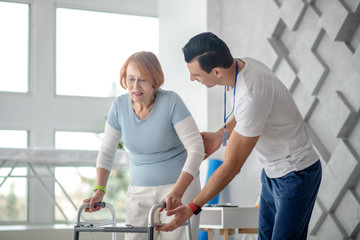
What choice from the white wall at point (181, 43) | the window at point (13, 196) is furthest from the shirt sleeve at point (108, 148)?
the window at point (13, 196)

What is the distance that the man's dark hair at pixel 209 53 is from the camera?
1739mm

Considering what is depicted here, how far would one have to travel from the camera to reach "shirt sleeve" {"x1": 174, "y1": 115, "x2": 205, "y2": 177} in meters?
1.96

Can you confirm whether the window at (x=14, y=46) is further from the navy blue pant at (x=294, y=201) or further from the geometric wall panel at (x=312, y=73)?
the navy blue pant at (x=294, y=201)

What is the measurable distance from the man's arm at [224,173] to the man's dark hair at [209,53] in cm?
24

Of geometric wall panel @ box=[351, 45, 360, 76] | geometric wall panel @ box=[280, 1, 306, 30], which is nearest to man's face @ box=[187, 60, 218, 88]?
geometric wall panel @ box=[351, 45, 360, 76]

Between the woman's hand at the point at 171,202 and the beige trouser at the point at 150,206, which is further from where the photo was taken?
the beige trouser at the point at 150,206

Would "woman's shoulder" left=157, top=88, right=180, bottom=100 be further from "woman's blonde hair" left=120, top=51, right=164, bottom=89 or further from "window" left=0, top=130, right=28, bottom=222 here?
"window" left=0, top=130, right=28, bottom=222

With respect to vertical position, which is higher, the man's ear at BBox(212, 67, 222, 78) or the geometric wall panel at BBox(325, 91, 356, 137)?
the man's ear at BBox(212, 67, 222, 78)

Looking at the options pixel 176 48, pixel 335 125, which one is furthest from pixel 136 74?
pixel 176 48

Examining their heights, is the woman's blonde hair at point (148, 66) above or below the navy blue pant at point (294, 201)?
above

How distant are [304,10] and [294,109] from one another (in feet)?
5.33

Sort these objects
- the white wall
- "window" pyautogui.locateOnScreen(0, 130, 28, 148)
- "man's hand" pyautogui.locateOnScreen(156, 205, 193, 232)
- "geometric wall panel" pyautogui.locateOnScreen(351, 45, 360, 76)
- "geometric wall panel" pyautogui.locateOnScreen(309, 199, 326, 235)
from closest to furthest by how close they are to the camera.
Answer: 1. "man's hand" pyautogui.locateOnScreen(156, 205, 193, 232)
2. "geometric wall panel" pyautogui.locateOnScreen(351, 45, 360, 76)
3. "geometric wall panel" pyautogui.locateOnScreen(309, 199, 326, 235)
4. the white wall
5. "window" pyautogui.locateOnScreen(0, 130, 28, 148)

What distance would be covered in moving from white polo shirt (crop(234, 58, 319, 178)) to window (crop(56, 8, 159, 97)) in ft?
11.7

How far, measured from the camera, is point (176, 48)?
4.78 m
